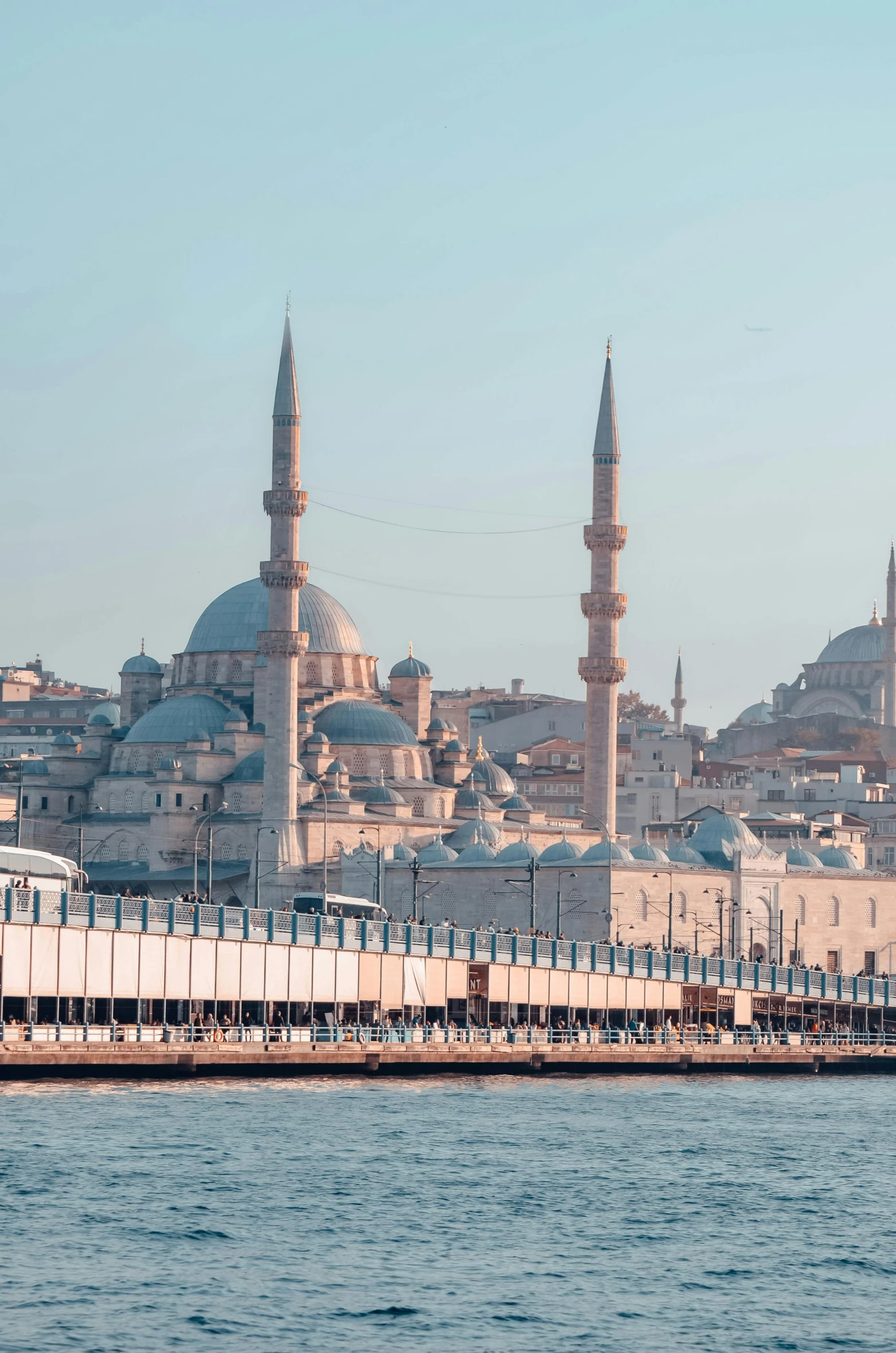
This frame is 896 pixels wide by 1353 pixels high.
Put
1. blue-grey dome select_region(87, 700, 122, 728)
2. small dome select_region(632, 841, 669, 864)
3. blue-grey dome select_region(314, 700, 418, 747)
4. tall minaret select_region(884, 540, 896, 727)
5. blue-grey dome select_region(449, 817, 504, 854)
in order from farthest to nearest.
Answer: tall minaret select_region(884, 540, 896, 727) < blue-grey dome select_region(87, 700, 122, 728) < blue-grey dome select_region(314, 700, 418, 747) < blue-grey dome select_region(449, 817, 504, 854) < small dome select_region(632, 841, 669, 864)

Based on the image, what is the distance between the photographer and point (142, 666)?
9325 centimetres

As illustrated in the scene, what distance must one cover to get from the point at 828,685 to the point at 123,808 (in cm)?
6370

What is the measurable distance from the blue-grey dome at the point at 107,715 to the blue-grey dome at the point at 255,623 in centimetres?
412

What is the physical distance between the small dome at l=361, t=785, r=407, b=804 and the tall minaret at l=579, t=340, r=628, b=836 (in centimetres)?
708

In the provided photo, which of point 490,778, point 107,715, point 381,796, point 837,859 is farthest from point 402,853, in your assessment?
point 107,715

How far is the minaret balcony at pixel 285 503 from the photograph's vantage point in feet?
239

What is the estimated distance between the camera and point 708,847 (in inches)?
3076

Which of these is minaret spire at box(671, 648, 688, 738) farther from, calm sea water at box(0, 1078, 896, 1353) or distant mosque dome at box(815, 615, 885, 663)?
calm sea water at box(0, 1078, 896, 1353)

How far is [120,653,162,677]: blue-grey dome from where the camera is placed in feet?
306

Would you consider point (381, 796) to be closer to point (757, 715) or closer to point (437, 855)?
point (437, 855)

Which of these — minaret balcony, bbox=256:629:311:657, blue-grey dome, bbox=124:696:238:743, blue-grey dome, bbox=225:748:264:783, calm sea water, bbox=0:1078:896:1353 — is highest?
minaret balcony, bbox=256:629:311:657

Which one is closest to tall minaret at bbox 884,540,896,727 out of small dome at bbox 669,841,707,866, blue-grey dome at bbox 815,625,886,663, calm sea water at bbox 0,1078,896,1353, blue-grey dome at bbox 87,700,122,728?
blue-grey dome at bbox 815,625,886,663

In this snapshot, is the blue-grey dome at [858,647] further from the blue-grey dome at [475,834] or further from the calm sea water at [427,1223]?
the calm sea water at [427,1223]

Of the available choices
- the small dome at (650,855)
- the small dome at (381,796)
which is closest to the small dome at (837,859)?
the small dome at (650,855)
